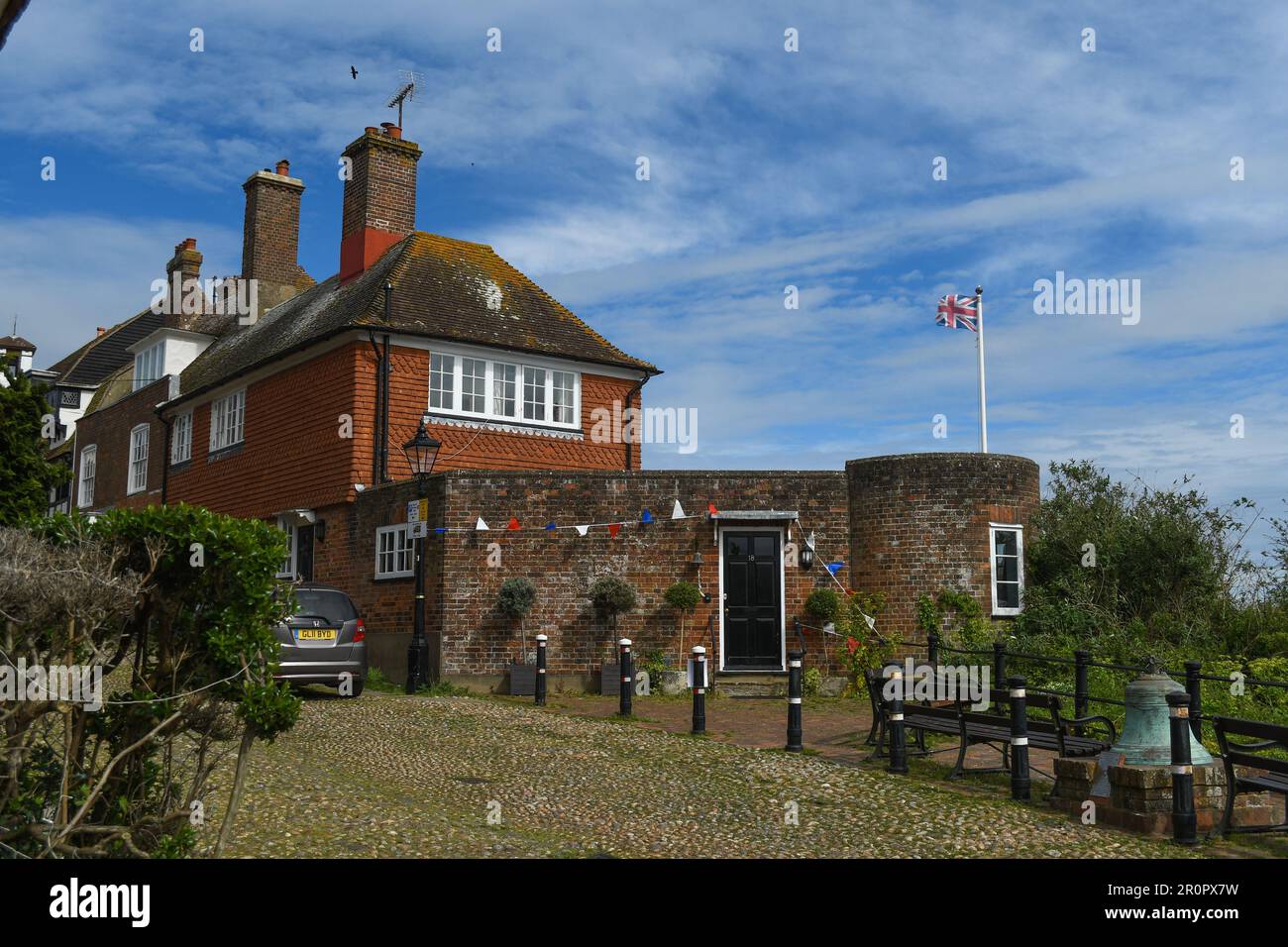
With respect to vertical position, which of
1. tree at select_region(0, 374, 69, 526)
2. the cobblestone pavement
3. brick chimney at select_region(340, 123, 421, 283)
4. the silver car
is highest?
brick chimney at select_region(340, 123, 421, 283)

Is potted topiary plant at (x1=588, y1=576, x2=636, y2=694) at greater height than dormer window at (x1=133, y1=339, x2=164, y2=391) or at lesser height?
lesser

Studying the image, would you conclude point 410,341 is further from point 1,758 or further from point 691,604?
point 1,758

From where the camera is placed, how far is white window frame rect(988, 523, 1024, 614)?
18516mm

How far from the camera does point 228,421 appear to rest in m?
27.1

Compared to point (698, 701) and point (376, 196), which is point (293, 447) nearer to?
point (376, 196)

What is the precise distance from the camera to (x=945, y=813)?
896 cm

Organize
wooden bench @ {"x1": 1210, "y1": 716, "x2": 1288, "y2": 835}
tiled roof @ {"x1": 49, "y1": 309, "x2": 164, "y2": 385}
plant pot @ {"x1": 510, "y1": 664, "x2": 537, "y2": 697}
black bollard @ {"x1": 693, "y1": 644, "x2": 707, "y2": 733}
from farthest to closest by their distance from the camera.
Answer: tiled roof @ {"x1": 49, "y1": 309, "x2": 164, "y2": 385} < plant pot @ {"x1": 510, "y1": 664, "x2": 537, "y2": 697} < black bollard @ {"x1": 693, "y1": 644, "x2": 707, "y2": 733} < wooden bench @ {"x1": 1210, "y1": 716, "x2": 1288, "y2": 835}

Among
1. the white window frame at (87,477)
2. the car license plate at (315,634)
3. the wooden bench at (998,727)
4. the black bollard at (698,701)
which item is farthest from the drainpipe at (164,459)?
the wooden bench at (998,727)

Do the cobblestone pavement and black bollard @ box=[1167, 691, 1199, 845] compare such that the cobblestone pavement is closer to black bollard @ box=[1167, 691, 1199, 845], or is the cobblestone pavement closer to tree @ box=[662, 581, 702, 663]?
black bollard @ box=[1167, 691, 1199, 845]

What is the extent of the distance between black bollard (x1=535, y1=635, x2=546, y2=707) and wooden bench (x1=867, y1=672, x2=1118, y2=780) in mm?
5693

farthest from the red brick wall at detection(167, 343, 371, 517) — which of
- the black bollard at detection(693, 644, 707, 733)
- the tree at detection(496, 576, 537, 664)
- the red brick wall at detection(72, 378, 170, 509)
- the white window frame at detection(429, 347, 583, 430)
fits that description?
the black bollard at detection(693, 644, 707, 733)

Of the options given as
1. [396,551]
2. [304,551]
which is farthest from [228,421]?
[396,551]
